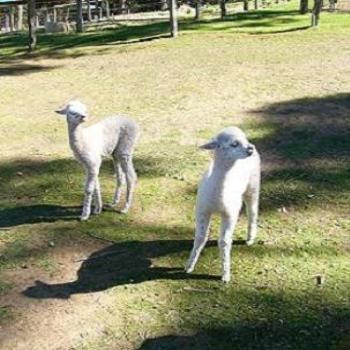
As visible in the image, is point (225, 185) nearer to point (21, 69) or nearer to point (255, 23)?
point (21, 69)

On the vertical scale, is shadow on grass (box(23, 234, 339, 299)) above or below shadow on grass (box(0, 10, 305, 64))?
below

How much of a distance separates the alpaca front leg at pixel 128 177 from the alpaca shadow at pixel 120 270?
2.61 feet

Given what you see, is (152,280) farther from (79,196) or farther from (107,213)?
(79,196)

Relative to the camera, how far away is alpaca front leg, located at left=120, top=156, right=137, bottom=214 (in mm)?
6480

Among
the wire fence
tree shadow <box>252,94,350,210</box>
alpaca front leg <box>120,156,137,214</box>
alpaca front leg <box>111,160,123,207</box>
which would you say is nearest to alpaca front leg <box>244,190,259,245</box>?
tree shadow <box>252,94,350,210</box>

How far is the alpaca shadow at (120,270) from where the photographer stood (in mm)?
5184

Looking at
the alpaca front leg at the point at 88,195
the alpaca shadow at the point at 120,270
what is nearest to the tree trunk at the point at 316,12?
the alpaca front leg at the point at 88,195

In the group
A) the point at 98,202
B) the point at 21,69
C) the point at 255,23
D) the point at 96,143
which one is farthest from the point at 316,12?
the point at 96,143

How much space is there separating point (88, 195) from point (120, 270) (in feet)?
3.96

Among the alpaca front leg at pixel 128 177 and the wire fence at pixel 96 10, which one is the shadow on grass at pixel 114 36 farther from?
the alpaca front leg at pixel 128 177

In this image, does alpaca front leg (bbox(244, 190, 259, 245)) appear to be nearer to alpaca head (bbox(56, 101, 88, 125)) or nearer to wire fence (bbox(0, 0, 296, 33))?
alpaca head (bbox(56, 101, 88, 125))

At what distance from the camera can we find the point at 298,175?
7.77 meters

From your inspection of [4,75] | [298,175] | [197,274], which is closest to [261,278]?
[197,274]

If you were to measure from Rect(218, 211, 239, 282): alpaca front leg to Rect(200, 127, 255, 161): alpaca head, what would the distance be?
585mm
